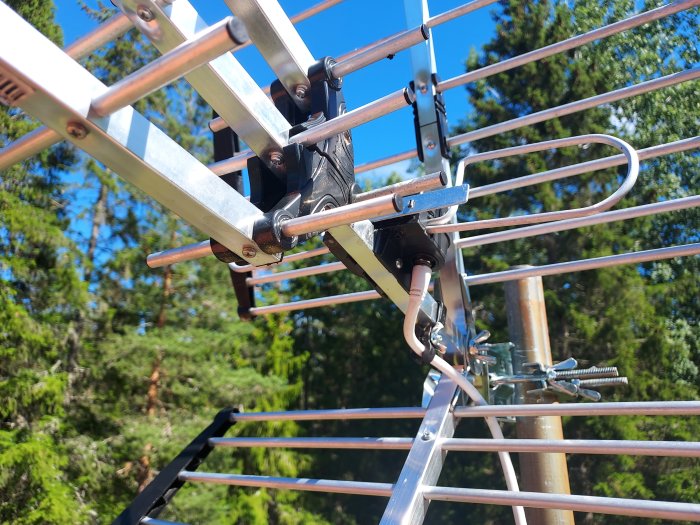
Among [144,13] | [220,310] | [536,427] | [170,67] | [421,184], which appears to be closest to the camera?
[170,67]

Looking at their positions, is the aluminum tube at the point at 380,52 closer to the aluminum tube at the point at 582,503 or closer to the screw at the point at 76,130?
the screw at the point at 76,130

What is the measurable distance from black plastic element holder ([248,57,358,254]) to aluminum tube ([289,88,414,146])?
0.06ft

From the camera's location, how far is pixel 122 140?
521 millimetres

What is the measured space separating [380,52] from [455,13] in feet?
1.11

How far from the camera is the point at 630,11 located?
29.1 feet

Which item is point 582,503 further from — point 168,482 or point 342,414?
point 168,482

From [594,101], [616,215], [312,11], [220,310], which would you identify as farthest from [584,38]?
[220,310]

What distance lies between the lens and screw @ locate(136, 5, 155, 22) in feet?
1.98

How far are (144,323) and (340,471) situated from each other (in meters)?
4.80

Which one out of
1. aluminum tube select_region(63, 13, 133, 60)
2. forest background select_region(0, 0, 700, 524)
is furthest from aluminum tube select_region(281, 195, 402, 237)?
forest background select_region(0, 0, 700, 524)

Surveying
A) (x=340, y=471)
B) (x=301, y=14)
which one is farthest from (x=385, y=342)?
(x=301, y=14)

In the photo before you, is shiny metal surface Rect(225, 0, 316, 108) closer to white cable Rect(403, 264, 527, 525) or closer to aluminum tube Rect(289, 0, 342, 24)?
white cable Rect(403, 264, 527, 525)

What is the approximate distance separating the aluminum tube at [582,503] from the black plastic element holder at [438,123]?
617mm

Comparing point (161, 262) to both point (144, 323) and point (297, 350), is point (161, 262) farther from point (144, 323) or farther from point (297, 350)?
point (297, 350)
